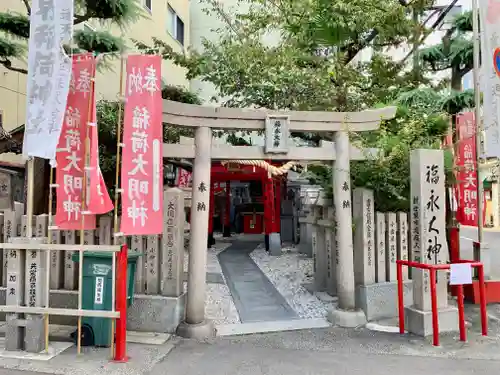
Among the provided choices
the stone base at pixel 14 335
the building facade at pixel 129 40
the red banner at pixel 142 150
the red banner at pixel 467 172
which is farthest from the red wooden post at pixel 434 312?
the building facade at pixel 129 40

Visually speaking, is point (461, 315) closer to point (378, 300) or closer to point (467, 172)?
point (378, 300)

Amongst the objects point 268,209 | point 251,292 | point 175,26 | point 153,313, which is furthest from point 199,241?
point 175,26

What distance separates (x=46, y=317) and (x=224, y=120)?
357cm

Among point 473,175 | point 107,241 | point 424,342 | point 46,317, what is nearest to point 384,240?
point 424,342

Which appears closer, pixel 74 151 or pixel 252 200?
pixel 74 151

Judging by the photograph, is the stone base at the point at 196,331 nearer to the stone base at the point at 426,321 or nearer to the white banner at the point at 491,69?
the stone base at the point at 426,321

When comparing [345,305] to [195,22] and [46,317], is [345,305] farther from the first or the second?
[195,22]

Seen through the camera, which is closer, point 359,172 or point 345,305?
point 345,305

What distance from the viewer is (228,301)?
26.4 feet

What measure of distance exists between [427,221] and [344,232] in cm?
123

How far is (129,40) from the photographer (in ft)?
48.4

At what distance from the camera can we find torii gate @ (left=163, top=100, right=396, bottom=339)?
20.4 feet

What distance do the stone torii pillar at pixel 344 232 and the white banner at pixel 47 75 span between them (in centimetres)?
407

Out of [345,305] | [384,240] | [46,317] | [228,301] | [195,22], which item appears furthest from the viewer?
[195,22]
